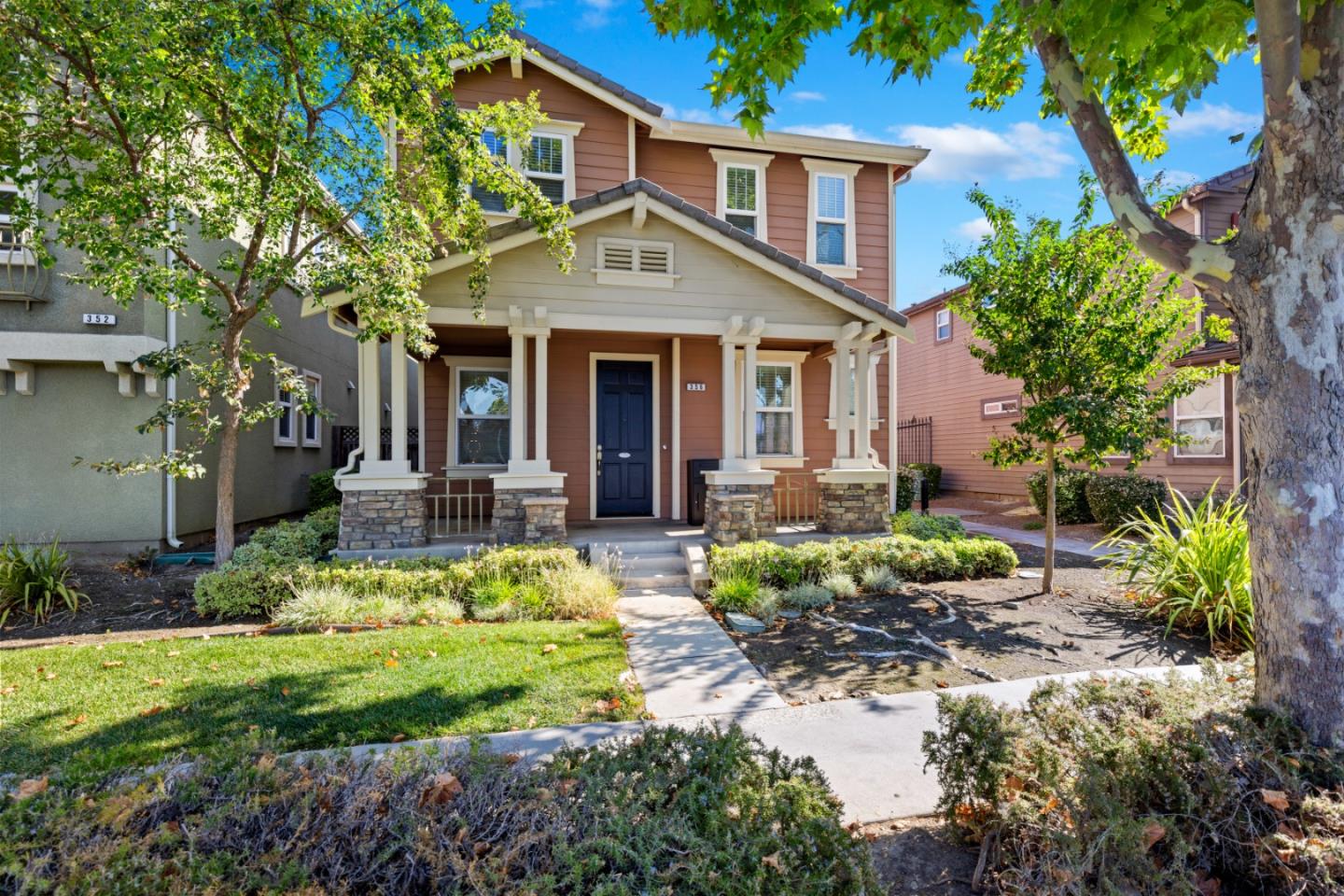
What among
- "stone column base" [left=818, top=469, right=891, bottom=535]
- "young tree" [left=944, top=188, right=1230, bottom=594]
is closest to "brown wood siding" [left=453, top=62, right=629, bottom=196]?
"young tree" [left=944, top=188, right=1230, bottom=594]

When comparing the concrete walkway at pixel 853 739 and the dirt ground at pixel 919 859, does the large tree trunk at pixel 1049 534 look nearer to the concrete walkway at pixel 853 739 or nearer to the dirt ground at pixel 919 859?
the concrete walkway at pixel 853 739

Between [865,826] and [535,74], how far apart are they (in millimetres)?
10818

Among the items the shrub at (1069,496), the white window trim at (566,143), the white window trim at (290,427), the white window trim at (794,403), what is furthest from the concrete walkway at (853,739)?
the white window trim at (290,427)

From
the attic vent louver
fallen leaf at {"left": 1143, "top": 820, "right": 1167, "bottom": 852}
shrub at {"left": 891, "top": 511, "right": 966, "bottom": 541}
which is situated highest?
the attic vent louver

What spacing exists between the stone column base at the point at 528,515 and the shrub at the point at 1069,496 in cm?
966

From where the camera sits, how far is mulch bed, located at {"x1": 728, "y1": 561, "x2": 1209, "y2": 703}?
4.31m

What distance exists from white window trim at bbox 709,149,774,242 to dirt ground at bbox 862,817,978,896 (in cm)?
928

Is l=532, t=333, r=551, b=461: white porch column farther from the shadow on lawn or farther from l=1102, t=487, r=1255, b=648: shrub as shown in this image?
l=1102, t=487, r=1255, b=648: shrub

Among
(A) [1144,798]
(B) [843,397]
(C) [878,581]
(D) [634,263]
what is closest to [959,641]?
(C) [878,581]

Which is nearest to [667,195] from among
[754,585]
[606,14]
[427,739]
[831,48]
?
[606,14]

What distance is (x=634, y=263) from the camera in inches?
320

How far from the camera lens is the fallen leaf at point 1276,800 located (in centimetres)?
208

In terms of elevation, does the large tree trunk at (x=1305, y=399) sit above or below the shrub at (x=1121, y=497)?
above

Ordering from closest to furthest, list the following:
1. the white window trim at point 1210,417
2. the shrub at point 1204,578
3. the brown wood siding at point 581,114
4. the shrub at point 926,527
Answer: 1. the shrub at point 1204,578
2. the shrub at point 926,527
3. the brown wood siding at point 581,114
4. the white window trim at point 1210,417
